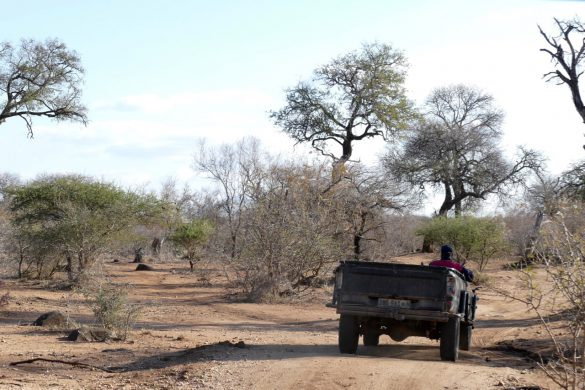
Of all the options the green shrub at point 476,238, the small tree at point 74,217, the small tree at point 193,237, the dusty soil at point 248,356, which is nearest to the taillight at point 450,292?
the dusty soil at point 248,356

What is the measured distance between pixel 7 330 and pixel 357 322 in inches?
273

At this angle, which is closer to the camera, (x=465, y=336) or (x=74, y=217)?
(x=465, y=336)

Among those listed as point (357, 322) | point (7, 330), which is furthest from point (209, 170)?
point (357, 322)

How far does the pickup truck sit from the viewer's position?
11883mm

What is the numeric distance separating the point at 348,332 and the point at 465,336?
248 centimetres

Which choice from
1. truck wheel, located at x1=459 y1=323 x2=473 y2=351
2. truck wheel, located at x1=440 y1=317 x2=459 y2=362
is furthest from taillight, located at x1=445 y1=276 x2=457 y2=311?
truck wheel, located at x1=459 y1=323 x2=473 y2=351

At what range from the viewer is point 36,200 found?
1168 inches

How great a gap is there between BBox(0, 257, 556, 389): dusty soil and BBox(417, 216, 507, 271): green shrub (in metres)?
12.3

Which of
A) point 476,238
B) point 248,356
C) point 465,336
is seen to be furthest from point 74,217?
point 465,336

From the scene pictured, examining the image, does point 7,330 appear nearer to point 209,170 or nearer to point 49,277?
point 49,277

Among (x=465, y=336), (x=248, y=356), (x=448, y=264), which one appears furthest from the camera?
(x=465, y=336)

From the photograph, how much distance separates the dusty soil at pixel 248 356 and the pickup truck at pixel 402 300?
0.40m

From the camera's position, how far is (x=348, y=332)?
40.3ft

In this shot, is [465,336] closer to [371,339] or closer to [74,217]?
[371,339]
